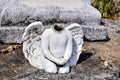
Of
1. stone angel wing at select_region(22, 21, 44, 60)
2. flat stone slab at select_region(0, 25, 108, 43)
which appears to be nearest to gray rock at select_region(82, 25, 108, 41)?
flat stone slab at select_region(0, 25, 108, 43)

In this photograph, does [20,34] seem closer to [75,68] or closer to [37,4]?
[37,4]

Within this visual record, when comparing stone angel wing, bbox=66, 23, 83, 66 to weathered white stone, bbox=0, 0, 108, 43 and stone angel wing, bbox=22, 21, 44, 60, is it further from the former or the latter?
weathered white stone, bbox=0, 0, 108, 43

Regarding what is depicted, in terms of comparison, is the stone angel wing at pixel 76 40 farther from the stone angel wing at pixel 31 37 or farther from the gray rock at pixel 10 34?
the gray rock at pixel 10 34

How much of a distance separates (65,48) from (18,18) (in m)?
0.87

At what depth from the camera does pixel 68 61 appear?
11.4 ft

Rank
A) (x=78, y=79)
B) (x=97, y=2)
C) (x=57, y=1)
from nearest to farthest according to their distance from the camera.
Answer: (x=78, y=79)
(x=57, y=1)
(x=97, y=2)

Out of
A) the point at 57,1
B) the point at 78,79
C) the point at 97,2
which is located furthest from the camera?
the point at 97,2

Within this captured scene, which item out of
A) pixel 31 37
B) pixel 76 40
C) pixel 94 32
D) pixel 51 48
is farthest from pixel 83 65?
pixel 94 32

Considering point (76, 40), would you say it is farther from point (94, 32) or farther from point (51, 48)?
point (94, 32)

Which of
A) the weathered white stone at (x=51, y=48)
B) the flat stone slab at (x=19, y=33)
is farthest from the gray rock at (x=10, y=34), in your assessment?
the weathered white stone at (x=51, y=48)

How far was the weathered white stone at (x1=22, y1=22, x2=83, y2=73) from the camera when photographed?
3373 millimetres

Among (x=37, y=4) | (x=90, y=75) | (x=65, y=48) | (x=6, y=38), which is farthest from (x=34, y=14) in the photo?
(x=90, y=75)

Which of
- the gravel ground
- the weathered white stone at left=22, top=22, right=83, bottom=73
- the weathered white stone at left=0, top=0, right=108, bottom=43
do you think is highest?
the weathered white stone at left=0, top=0, right=108, bottom=43

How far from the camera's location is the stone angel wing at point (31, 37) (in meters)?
3.48
